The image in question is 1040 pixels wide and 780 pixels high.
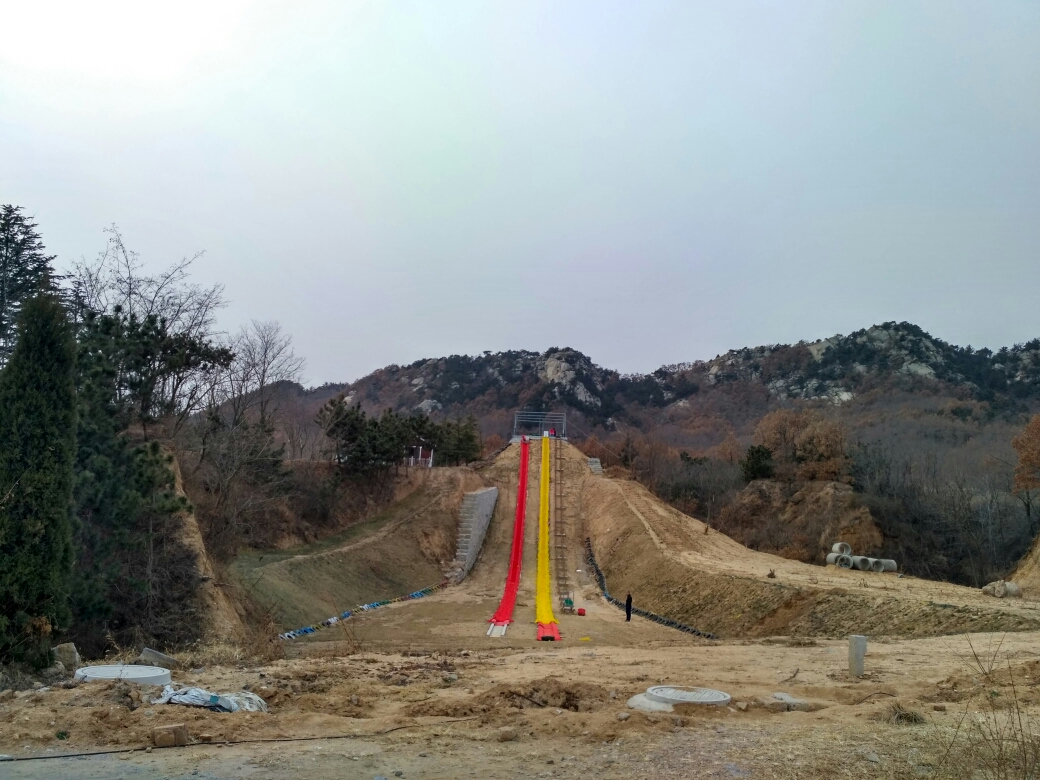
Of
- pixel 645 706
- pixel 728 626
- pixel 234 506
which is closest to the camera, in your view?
pixel 645 706

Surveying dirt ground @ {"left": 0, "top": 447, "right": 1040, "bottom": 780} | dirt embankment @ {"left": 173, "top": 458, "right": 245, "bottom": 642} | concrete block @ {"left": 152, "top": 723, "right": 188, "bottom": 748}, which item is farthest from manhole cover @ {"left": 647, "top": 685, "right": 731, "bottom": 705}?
dirt embankment @ {"left": 173, "top": 458, "right": 245, "bottom": 642}

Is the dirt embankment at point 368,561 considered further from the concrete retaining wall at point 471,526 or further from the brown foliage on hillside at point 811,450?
the brown foliage on hillside at point 811,450

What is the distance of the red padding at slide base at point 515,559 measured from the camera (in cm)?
2216

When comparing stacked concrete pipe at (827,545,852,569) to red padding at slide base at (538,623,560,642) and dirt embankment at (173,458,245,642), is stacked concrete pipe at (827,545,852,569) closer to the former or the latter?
red padding at slide base at (538,623,560,642)

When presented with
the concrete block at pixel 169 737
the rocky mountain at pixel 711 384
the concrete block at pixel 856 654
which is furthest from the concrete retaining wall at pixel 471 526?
the rocky mountain at pixel 711 384

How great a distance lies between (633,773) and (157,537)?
11.1m

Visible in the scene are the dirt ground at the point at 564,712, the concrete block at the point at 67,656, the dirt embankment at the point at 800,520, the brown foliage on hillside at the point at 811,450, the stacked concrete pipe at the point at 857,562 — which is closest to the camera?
the dirt ground at the point at 564,712

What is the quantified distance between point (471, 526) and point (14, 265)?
61.5ft

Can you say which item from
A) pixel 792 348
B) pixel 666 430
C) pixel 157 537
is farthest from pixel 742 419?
pixel 157 537

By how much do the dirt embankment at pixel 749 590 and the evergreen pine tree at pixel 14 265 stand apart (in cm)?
2043

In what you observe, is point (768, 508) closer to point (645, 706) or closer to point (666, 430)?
point (645, 706)

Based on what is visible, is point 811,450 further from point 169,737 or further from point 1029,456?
point 169,737

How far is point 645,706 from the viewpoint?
704 cm

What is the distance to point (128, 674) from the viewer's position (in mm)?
7527
